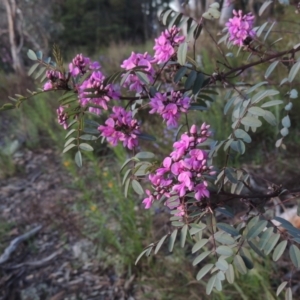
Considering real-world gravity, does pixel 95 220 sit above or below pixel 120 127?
below

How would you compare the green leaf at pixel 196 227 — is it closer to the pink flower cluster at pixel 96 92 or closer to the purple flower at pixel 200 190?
the purple flower at pixel 200 190

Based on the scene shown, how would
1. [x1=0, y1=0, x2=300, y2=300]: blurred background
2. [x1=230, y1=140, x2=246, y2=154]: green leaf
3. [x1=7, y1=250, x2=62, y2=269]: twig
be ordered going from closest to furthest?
[x1=230, y1=140, x2=246, y2=154]: green leaf, [x1=0, y1=0, x2=300, y2=300]: blurred background, [x1=7, y1=250, x2=62, y2=269]: twig

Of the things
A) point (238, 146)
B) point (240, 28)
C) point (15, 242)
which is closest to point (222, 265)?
point (238, 146)

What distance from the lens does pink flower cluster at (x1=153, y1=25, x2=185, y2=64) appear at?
98 cm

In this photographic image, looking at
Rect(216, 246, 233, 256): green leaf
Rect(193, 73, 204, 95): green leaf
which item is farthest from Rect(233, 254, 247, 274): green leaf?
Rect(193, 73, 204, 95): green leaf

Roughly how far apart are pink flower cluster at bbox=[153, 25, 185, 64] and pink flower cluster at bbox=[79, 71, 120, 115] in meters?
0.16

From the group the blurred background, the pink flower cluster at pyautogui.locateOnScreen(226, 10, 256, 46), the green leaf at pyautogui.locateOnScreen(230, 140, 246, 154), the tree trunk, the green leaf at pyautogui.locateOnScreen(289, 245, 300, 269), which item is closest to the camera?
the green leaf at pyautogui.locateOnScreen(289, 245, 300, 269)

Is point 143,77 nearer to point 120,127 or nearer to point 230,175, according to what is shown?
point 120,127

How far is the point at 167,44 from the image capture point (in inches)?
38.8

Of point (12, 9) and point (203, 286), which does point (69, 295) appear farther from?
point (12, 9)

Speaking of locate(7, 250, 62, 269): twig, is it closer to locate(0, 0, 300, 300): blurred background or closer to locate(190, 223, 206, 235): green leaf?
locate(0, 0, 300, 300): blurred background

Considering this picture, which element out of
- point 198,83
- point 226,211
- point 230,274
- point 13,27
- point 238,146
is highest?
point 198,83

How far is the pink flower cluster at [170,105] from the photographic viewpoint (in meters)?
0.89

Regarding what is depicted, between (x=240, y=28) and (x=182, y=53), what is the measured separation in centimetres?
35
